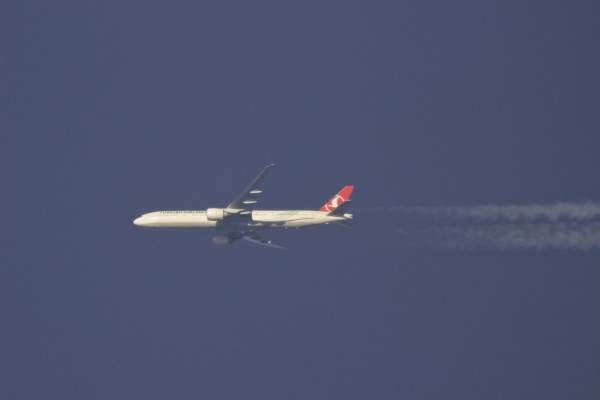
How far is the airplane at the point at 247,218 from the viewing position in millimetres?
91188

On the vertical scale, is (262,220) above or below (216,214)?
above

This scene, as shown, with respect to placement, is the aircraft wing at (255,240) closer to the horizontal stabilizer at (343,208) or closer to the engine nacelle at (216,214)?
the engine nacelle at (216,214)

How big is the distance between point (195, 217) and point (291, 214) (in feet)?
25.3

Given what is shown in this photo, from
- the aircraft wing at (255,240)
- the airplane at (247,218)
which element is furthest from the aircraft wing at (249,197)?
the aircraft wing at (255,240)

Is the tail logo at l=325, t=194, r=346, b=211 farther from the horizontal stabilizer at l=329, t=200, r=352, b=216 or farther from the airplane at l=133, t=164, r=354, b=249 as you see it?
the horizontal stabilizer at l=329, t=200, r=352, b=216

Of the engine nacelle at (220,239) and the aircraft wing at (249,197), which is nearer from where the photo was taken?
the aircraft wing at (249,197)

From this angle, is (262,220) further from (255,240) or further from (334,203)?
(334,203)

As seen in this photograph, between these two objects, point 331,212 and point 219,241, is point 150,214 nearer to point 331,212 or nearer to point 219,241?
point 219,241

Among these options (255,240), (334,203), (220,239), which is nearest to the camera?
(334,203)

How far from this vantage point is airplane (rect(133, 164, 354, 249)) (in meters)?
91.2

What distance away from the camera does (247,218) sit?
302ft

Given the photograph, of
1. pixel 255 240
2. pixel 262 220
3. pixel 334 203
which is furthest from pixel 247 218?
pixel 334 203

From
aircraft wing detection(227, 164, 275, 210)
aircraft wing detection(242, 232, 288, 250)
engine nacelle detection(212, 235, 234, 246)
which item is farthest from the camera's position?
aircraft wing detection(242, 232, 288, 250)

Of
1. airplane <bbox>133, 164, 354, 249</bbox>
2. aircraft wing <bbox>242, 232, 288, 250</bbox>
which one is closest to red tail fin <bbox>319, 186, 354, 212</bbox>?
airplane <bbox>133, 164, 354, 249</bbox>
